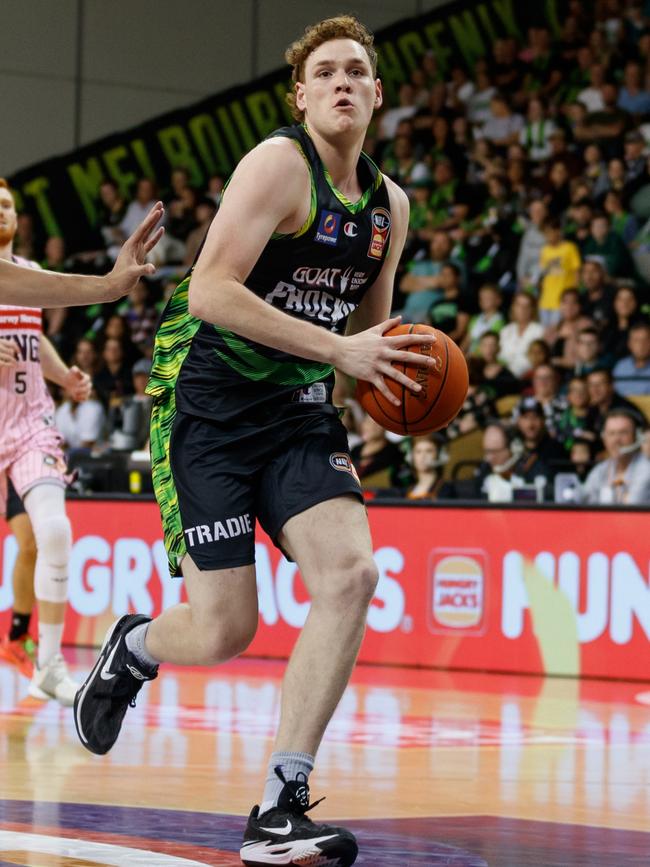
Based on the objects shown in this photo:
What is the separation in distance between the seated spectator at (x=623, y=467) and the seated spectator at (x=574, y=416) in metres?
0.91

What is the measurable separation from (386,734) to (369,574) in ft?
9.84

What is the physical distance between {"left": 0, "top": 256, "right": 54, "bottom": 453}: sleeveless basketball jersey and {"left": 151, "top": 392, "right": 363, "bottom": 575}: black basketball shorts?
3.17 metres

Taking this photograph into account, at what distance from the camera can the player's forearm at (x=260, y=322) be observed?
4.28 meters

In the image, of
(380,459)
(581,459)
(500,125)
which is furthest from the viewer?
(500,125)

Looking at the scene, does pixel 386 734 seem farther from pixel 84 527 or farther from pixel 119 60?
pixel 119 60

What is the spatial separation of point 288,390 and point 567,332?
357 inches

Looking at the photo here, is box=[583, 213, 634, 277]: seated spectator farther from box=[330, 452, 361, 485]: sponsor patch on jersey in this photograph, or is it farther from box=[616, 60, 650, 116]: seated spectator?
box=[330, 452, 361, 485]: sponsor patch on jersey

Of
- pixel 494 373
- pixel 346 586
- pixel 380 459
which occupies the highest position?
pixel 494 373

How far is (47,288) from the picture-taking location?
15.4ft

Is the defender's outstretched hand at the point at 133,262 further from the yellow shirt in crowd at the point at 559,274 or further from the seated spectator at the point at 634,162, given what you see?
the seated spectator at the point at 634,162

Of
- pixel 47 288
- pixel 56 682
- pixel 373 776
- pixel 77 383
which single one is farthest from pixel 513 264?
pixel 47 288

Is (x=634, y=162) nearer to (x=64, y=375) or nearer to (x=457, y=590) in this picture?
(x=457, y=590)

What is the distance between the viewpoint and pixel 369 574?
4.35 metres

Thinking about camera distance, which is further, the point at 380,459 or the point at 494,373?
the point at 494,373
